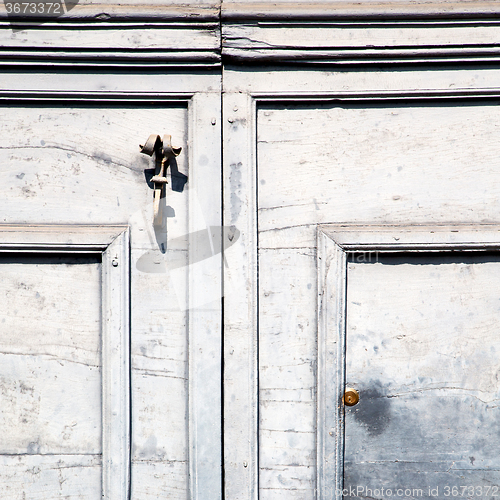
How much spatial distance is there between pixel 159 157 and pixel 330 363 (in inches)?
25.7

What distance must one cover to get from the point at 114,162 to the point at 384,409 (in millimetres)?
919

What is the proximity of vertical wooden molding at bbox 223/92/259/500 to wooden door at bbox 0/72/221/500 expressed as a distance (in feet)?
0.11

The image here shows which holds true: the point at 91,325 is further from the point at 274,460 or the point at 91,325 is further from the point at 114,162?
the point at 274,460

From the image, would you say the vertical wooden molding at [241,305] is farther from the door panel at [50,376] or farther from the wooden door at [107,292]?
the door panel at [50,376]

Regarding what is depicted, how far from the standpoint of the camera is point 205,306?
39.7 inches

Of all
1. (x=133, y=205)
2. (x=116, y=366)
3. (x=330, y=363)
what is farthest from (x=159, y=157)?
(x=330, y=363)

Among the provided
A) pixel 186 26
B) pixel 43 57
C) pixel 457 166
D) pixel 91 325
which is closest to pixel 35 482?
pixel 91 325

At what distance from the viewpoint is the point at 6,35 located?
3.16 ft

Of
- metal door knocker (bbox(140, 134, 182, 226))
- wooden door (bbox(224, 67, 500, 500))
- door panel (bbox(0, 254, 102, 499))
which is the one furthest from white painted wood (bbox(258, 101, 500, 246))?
door panel (bbox(0, 254, 102, 499))

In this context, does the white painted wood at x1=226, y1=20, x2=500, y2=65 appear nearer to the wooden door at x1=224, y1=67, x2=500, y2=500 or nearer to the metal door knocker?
the wooden door at x1=224, y1=67, x2=500, y2=500

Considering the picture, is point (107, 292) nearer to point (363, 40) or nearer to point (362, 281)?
point (362, 281)

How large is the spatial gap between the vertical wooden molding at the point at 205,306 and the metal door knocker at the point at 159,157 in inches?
2.4

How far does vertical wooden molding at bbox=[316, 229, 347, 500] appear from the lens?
3.29ft

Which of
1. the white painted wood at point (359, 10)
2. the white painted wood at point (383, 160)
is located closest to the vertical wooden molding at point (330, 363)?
the white painted wood at point (383, 160)
